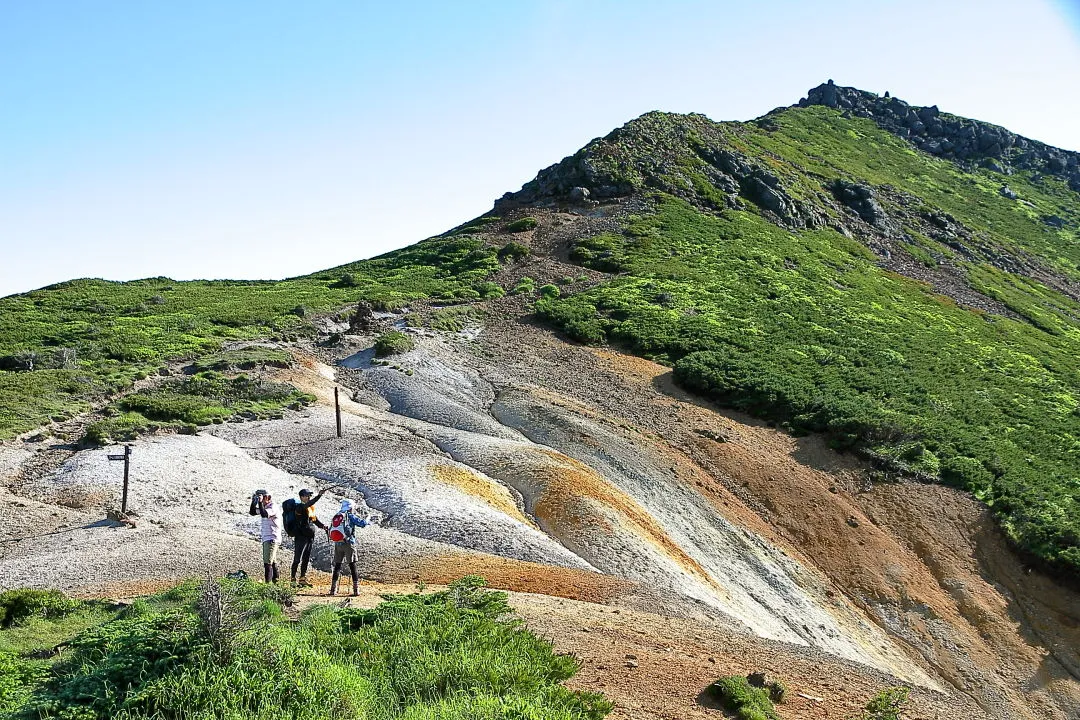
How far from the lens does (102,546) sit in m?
17.0

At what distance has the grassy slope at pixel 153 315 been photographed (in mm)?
28500

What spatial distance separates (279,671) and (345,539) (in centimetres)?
525

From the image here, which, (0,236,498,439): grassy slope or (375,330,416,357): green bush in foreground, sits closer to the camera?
(0,236,498,439): grassy slope

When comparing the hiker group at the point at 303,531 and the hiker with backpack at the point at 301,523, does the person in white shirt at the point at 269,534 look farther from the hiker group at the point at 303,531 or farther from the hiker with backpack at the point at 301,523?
the hiker with backpack at the point at 301,523

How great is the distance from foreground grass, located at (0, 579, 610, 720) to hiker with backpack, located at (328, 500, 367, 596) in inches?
117

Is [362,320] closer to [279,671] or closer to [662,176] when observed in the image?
[279,671]

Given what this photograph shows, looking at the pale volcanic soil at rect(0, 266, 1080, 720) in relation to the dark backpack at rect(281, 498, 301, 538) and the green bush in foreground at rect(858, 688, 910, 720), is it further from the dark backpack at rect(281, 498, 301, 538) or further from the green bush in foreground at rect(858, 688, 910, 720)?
the dark backpack at rect(281, 498, 301, 538)

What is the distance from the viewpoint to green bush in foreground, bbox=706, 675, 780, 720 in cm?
1129

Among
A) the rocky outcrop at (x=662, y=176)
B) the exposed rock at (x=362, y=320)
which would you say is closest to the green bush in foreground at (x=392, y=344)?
the exposed rock at (x=362, y=320)

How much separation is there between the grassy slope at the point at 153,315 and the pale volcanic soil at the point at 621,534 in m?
5.00

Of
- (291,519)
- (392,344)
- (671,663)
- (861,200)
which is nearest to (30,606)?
(291,519)

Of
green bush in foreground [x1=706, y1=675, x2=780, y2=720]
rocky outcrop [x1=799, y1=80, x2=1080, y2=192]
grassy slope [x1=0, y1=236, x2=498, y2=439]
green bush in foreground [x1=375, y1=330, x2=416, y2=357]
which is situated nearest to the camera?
green bush in foreground [x1=706, y1=675, x2=780, y2=720]

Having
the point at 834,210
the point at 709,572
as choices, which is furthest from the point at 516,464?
the point at 834,210

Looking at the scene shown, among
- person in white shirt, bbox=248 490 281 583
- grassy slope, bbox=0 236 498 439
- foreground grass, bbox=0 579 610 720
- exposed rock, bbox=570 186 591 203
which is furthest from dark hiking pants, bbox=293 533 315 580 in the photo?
exposed rock, bbox=570 186 591 203
